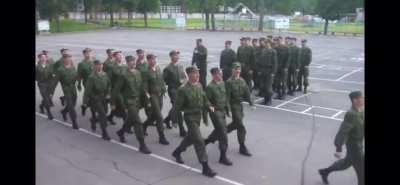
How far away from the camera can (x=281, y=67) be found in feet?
50.3

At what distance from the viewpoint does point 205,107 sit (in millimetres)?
8859

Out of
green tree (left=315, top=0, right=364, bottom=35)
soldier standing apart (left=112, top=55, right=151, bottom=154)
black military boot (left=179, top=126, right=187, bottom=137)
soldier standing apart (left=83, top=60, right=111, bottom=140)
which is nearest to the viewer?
soldier standing apart (left=112, top=55, right=151, bottom=154)

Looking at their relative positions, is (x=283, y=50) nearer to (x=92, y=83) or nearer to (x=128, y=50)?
(x=92, y=83)

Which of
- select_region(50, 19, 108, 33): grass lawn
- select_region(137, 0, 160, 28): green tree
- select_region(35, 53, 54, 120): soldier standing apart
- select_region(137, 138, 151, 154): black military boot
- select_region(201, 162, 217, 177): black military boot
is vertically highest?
select_region(137, 0, 160, 28): green tree

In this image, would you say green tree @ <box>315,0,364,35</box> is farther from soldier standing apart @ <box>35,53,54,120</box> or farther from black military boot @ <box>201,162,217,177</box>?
black military boot @ <box>201,162,217,177</box>

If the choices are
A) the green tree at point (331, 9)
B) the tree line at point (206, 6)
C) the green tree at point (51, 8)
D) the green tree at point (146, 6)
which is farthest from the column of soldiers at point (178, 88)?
the green tree at point (146, 6)

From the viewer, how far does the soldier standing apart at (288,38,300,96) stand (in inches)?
605

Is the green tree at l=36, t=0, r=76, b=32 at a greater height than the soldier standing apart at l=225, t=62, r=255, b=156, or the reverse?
the green tree at l=36, t=0, r=76, b=32

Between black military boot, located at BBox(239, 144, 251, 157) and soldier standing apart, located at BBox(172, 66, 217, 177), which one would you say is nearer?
soldier standing apart, located at BBox(172, 66, 217, 177)

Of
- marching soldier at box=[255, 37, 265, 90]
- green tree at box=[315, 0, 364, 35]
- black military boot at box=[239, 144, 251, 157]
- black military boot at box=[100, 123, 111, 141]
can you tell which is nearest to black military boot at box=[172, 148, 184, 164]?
black military boot at box=[239, 144, 251, 157]

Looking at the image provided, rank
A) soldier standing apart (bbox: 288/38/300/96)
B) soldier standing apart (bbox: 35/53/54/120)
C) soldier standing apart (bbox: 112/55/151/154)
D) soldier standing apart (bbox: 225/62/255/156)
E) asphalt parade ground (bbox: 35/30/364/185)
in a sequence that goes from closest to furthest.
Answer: asphalt parade ground (bbox: 35/30/364/185), soldier standing apart (bbox: 225/62/255/156), soldier standing apart (bbox: 112/55/151/154), soldier standing apart (bbox: 35/53/54/120), soldier standing apart (bbox: 288/38/300/96)
